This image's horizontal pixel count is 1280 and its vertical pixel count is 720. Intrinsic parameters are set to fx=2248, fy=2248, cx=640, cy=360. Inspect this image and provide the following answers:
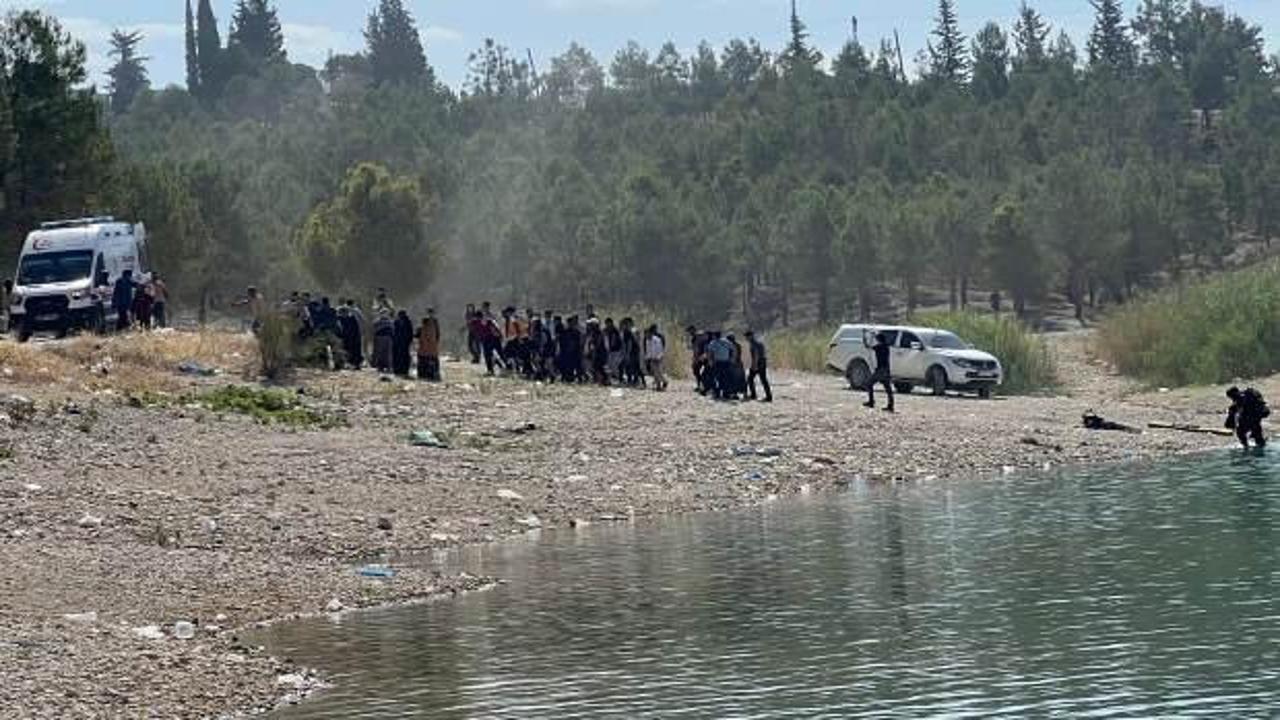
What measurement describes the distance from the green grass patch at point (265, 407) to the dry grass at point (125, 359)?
1.01m

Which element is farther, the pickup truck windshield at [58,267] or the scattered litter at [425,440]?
the pickup truck windshield at [58,267]

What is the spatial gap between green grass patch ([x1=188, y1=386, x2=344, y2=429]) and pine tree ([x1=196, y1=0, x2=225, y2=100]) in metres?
151

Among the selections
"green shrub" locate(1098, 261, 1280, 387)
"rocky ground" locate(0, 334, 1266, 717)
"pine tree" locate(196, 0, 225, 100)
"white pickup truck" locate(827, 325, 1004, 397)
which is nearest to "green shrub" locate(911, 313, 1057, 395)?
"green shrub" locate(1098, 261, 1280, 387)

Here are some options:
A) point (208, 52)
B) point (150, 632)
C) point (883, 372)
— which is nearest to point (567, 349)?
point (883, 372)

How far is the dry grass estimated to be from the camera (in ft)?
118

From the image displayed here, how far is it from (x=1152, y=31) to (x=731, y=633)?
154291mm

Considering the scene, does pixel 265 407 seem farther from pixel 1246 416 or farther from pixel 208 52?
pixel 208 52

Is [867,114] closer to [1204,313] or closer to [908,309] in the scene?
[908,309]

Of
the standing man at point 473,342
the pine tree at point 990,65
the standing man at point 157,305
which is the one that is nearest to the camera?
the standing man at point 473,342

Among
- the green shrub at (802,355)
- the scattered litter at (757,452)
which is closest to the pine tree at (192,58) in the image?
the green shrub at (802,355)

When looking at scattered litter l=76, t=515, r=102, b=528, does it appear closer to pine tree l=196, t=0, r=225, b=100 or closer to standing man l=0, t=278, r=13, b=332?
standing man l=0, t=278, r=13, b=332

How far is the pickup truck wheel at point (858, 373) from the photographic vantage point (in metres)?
49.0

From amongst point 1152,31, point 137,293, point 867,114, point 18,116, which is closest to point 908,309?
point 867,114

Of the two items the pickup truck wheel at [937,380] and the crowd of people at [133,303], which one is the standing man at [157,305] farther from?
the pickup truck wheel at [937,380]
